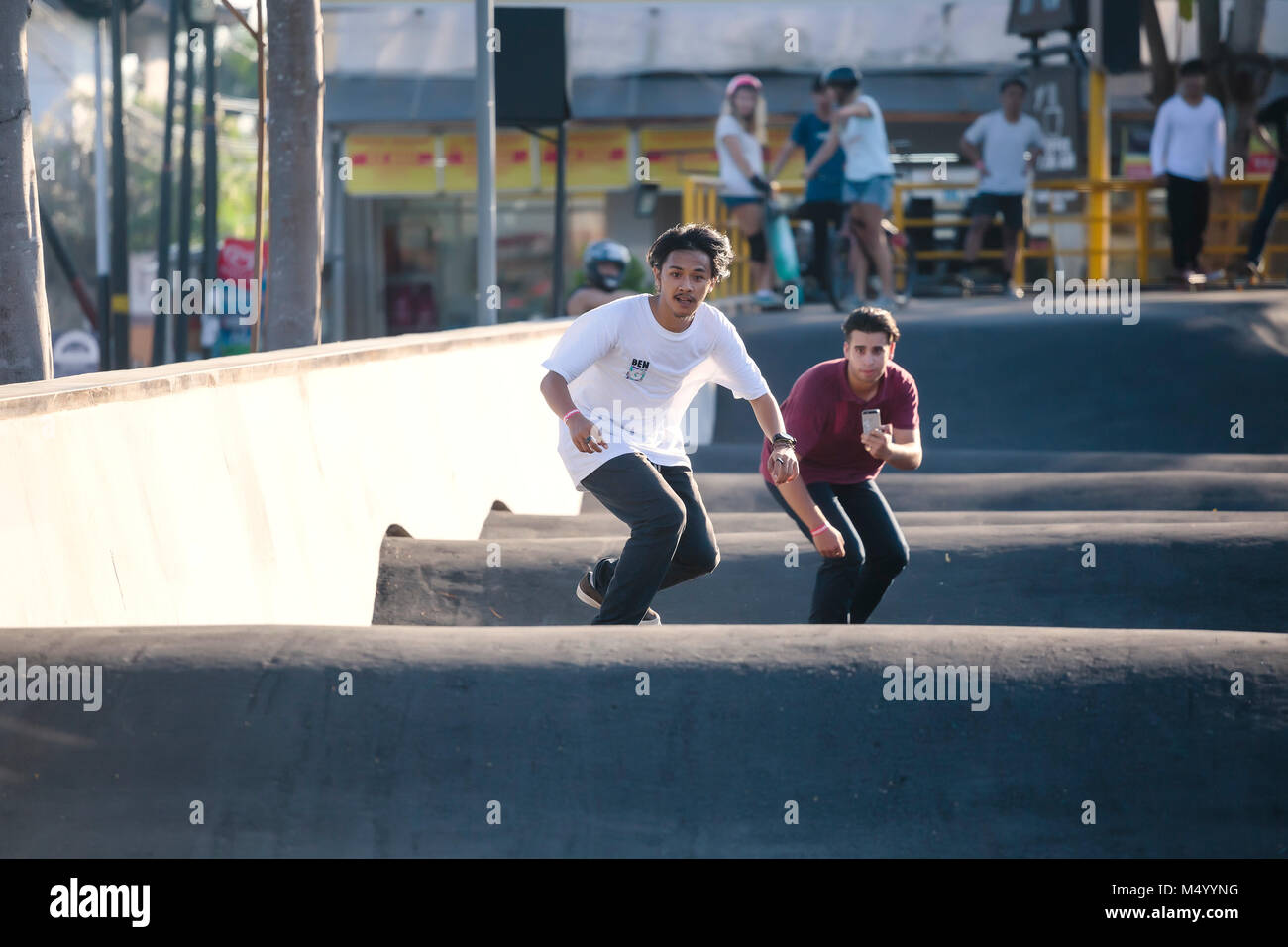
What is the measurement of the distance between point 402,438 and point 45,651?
→ 3.54m

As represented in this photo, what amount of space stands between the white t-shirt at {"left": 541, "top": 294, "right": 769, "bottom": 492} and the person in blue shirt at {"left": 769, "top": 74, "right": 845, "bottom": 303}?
933 centimetres

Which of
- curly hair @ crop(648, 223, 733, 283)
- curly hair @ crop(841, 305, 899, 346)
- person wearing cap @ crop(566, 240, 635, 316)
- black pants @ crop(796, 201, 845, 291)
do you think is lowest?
curly hair @ crop(841, 305, 899, 346)

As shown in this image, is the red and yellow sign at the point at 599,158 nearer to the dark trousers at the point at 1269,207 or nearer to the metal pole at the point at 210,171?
the metal pole at the point at 210,171

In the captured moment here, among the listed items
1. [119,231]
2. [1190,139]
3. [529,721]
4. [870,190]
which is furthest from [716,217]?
[529,721]

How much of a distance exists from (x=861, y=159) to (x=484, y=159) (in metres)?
3.71

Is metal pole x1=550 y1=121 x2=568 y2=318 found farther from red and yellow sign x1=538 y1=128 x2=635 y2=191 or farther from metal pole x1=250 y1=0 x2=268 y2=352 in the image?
red and yellow sign x1=538 y1=128 x2=635 y2=191

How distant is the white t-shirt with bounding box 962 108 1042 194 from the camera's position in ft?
56.4

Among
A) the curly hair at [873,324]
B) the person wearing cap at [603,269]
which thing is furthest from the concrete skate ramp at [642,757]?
the person wearing cap at [603,269]

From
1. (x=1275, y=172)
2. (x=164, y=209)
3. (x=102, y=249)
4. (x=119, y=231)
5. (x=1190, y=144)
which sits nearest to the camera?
(x=1190, y=144)

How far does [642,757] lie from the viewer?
382 cm

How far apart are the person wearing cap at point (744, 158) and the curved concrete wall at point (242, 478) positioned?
6727 millimetres

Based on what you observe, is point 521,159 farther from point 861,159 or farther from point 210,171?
point 861,159

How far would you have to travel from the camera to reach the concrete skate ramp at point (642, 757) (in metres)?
3.71

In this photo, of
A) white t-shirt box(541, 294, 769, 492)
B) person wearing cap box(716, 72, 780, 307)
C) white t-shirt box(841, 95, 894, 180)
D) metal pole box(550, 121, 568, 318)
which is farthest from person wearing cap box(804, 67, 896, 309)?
white t-shirt box(541, 294, 769, 492)
